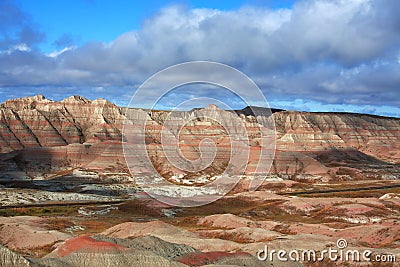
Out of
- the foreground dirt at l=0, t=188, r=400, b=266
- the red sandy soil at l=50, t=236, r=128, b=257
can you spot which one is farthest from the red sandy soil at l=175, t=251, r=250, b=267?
the red sandy soil at l=50, t=236, r=128, b=257

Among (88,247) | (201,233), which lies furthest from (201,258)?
(201,233)

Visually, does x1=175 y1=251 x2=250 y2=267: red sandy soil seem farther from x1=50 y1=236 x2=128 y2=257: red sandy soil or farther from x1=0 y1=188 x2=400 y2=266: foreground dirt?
x1=50 y1=236 x2=128 y2=257: red sandy soil

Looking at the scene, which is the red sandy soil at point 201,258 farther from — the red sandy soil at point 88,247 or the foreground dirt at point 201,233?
the red sandy soil at point 88,247

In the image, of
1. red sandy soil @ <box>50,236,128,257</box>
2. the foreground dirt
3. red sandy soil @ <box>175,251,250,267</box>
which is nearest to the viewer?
red sandy soil @ <box>50,236,128,257</box>

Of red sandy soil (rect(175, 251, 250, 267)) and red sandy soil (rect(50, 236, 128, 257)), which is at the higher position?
red sandy soil (rect(50, 236, 128, 257))

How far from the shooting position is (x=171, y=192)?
392 feet

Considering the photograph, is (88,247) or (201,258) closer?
(88,247)

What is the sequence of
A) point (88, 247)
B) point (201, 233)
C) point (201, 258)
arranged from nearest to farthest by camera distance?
point (88, 247)
point (201, 258)
point (201, 233)

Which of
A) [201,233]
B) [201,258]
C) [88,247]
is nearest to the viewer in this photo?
[88,247]

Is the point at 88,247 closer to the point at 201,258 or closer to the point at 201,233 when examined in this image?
the point at 201,258

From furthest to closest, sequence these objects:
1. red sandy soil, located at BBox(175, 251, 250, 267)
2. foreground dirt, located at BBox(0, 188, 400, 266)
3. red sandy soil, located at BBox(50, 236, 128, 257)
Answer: red sandy soil, located at BBox(175, 251, 250, 267) → foreground dirt, located at BBox(0, 188, 400, 266) → red sandy soil, located at BBox(50, 236, 128, 257)

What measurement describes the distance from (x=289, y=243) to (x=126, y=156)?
404 feet

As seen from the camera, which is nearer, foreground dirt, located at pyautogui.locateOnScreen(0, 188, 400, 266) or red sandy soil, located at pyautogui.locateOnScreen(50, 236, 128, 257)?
red sandy soil, located at pyautogui.locateOnScreen(50, 236, 128, 257)

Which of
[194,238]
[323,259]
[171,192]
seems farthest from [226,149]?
[323,259]
